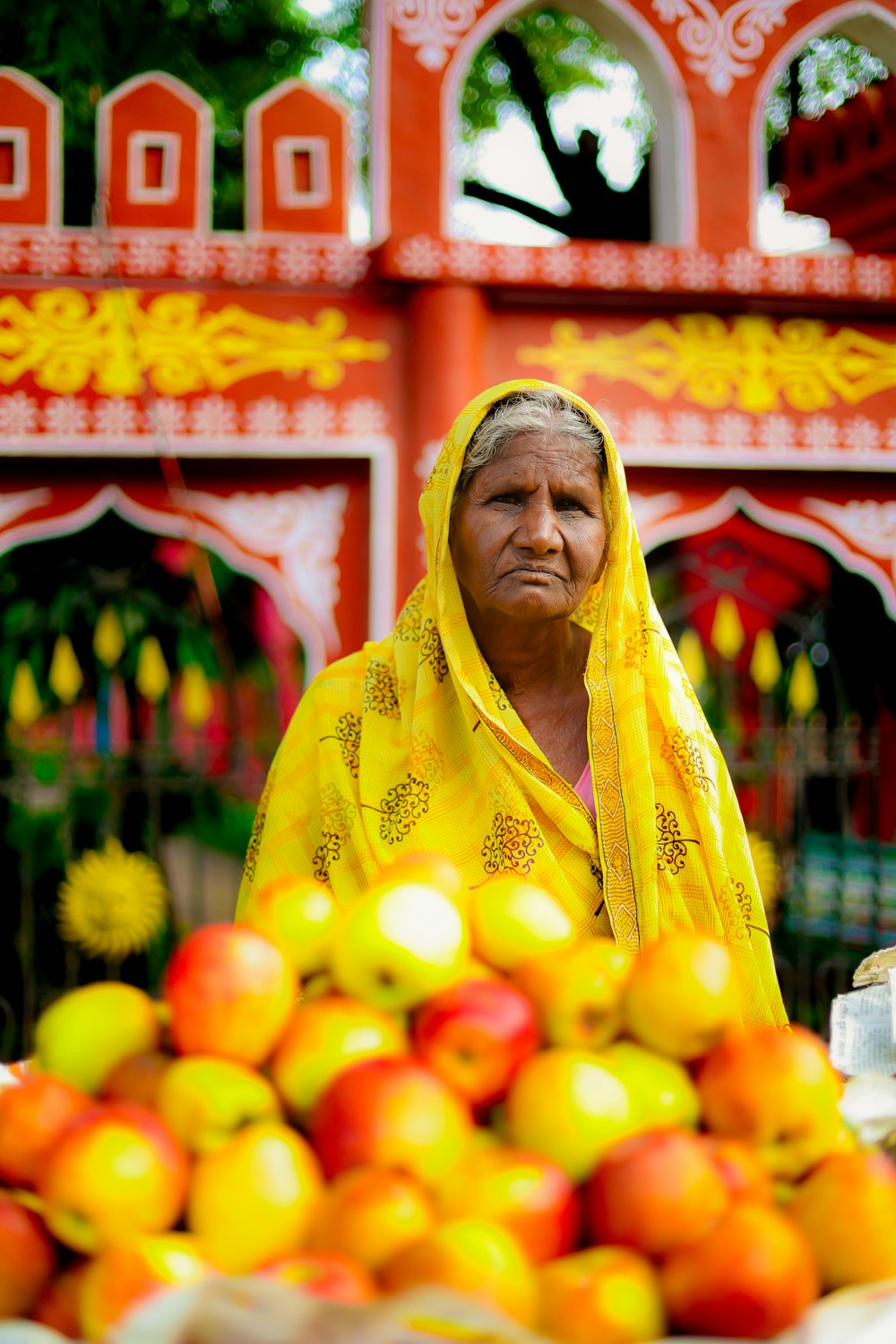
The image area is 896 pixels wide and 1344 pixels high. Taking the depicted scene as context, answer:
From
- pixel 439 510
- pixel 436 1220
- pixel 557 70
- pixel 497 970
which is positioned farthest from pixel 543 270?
pixel 557 70

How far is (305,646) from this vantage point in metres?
3.93

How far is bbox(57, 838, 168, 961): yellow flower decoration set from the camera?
14.5 feet

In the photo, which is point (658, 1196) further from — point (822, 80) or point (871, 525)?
point (822, 80)

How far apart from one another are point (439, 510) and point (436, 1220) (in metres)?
1.37

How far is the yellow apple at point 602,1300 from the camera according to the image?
0.80 meters

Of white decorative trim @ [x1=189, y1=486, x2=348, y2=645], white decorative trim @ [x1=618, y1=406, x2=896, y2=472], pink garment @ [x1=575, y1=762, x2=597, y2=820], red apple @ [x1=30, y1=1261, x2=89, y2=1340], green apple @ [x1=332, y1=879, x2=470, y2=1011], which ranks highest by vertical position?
white decorative trim @ [x1=618, y1=406, x2=896, y2=472]

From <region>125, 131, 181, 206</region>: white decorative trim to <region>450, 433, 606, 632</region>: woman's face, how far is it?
231 centimetres

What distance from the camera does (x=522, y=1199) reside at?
34.9 inches

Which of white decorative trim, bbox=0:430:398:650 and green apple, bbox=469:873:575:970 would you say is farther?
white decorative trim, bbox=0:430:398:650

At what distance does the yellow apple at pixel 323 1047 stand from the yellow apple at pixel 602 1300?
0.75 ft

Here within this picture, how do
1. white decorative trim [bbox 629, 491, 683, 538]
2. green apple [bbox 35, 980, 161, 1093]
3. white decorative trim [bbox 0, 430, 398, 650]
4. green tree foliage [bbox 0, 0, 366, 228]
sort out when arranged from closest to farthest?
green apple [bbox 35, 980, 161, 1093]
white decorative trim [bbox 0, 430, 398, 650]
white decorative trim [bbox 629, 491, 683, 538]
green tree foliage [bbox 0, 0, 366, 228]

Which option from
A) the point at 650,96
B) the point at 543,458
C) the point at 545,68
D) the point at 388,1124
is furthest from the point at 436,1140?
the point at 545,68

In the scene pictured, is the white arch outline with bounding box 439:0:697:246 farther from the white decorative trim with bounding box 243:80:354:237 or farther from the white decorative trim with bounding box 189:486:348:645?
the white decorative trim with bounding box 189:486:348:645

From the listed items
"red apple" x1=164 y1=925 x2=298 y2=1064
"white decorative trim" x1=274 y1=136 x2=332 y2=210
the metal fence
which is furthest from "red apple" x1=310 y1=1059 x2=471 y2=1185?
"white decorative trim" x1=274 y1=136 x2=332 y2=210
